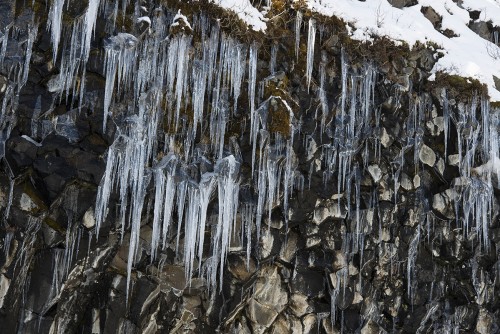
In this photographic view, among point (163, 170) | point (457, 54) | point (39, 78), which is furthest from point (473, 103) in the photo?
point (39, 78)

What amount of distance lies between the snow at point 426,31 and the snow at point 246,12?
0.78 metres

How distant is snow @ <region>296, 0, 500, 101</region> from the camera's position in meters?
7.86

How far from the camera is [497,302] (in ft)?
26.1

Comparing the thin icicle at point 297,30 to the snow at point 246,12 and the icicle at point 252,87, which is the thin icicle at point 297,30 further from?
the icicle at point 252,87

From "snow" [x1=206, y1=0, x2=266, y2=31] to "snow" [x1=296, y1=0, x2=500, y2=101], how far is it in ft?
2.56

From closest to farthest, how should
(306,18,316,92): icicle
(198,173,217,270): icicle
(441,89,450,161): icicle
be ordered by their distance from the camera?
(198,173,217,270): icicle < (306,18,316,92): icicle < (441,89,450,161): icicle

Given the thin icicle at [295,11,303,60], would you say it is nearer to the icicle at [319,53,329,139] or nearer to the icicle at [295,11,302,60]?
the icicle at [295,11,302,60]

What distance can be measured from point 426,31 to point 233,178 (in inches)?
150

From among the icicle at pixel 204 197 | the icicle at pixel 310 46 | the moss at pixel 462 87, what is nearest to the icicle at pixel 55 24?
the icicle at pixel 204 197

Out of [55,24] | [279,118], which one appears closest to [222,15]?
[279,118]

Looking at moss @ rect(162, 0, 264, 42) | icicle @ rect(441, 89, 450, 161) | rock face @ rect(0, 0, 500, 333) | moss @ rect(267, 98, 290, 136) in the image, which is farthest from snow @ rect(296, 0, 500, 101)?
moss @ rect(267, 98, 290, 136)

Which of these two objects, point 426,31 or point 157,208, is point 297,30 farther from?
point 157,208

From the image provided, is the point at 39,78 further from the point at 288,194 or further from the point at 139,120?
the point at 288,194

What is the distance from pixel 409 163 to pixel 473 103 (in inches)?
51.2
